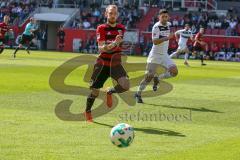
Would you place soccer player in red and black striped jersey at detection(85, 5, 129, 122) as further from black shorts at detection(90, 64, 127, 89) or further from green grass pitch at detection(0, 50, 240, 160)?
green grass pitch at detection(0, 50, 240, 160)

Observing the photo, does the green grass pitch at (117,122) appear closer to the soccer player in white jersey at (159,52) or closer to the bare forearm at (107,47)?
the soccer player in white jersey at (159,52)

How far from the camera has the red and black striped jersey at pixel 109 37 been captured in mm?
13906

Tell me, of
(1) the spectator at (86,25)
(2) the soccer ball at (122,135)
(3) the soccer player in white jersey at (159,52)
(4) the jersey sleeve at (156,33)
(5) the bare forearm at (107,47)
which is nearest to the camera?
(2) the soccer ball at (122,135)

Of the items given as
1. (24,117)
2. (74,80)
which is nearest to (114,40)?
(24,117)

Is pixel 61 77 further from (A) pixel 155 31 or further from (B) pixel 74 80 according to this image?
(A) pixel 155 31

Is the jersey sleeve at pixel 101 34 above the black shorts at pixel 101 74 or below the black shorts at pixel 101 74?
above

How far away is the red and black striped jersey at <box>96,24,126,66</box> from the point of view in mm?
13906

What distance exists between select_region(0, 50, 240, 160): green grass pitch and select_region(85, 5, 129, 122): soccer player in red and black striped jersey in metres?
0.69

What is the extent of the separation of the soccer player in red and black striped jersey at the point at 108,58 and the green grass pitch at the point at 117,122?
686 mm

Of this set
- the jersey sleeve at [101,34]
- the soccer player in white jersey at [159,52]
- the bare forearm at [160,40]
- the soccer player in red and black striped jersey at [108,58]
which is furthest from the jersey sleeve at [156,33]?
the jersey sleeve at [101,34]

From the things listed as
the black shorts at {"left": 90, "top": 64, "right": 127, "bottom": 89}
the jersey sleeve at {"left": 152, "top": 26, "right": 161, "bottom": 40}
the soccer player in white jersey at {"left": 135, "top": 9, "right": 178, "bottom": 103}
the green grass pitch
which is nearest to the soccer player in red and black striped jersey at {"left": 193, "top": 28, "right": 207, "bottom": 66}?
the green grass pitch

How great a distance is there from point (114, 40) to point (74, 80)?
447 inches

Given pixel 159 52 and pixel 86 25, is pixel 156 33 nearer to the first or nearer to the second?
pixel 159 52

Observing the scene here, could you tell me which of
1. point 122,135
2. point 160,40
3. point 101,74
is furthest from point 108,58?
point 122,135
